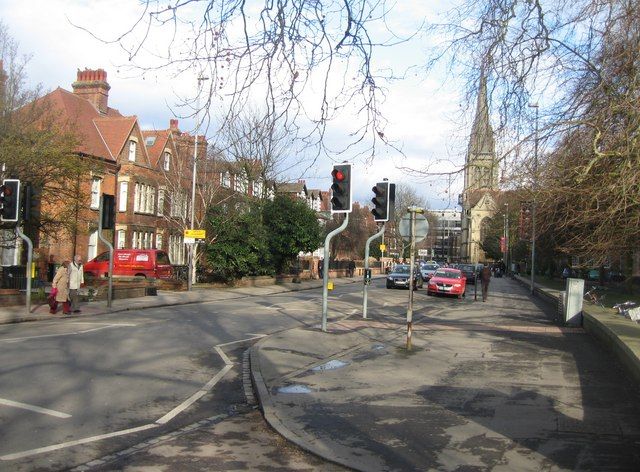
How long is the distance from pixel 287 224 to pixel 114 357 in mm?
29341

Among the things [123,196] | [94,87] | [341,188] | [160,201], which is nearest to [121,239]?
[123,196]

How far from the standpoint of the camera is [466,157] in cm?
948

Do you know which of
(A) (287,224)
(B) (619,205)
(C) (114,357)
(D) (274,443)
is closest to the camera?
(D) (274,443)

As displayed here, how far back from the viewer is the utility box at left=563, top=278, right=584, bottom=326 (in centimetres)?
1727

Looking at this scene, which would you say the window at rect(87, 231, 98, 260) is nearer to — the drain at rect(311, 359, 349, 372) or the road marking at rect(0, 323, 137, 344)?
the road marking at rect(0, 323, 137, 344)

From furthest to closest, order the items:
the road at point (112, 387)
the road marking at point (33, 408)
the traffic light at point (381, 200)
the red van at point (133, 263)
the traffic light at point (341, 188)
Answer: the red van at point (133, 263) < the traffic light at point (381, 200) < the traffic light at point (341, 188) < the road marking at point (33, 408) < the road at point (112, 387)

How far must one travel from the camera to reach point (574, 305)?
1731 cm

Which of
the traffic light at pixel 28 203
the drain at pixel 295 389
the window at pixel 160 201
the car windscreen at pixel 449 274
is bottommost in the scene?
the drain at pixel 295 389

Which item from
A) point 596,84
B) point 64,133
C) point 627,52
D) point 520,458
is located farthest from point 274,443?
point 64,133

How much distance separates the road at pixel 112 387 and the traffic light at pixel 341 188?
3.61 meters

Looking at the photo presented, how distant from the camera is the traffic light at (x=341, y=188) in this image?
46.5ft

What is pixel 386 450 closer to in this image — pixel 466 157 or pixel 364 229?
pixel 466 157

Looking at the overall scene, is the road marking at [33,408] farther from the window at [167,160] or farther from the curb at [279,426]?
the window at [167,160]

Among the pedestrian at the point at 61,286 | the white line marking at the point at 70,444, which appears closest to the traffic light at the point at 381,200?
the pedestrian at the point at 61,286
